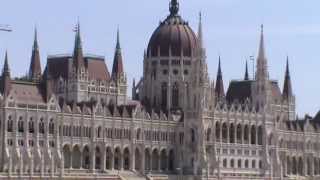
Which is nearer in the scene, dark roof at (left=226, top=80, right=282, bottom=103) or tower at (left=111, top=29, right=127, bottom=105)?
tower at (left=111, top=29, right=127, bottom=105)

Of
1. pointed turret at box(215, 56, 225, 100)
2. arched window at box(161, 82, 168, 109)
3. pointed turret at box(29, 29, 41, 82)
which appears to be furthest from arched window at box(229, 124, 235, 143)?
pointed turret at box(29, 29, 41, 82)

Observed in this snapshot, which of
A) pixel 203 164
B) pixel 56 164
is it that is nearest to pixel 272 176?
pixel 203 164

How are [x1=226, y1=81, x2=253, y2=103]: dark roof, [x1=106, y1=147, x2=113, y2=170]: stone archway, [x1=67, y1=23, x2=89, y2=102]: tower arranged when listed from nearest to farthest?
[x1=106, y1=147, x2=113, y2=170]: stone archway → [x1=67, y1=23, x2=89, y2=102]: tower → [x1=226, y1=81, x2=253, y2=103]: dark roof

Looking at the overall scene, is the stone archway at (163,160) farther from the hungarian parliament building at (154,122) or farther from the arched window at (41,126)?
the arched window at (41,126)

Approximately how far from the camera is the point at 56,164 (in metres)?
144

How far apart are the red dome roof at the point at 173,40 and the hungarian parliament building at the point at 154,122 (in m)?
0.17

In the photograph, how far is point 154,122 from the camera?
164 meters

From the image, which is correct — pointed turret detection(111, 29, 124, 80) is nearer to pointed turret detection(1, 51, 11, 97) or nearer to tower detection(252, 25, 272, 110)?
tower detection(252, 25, 272, 110)

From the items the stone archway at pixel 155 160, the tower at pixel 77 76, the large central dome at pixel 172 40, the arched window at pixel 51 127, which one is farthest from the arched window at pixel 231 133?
the arched window at pixel 51 127

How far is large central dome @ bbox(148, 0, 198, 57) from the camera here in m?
179

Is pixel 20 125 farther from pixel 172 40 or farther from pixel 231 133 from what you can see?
pixel 172 40

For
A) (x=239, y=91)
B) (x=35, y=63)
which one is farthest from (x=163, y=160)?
(x=239, y=91)

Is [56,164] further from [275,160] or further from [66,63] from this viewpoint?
[275,160]

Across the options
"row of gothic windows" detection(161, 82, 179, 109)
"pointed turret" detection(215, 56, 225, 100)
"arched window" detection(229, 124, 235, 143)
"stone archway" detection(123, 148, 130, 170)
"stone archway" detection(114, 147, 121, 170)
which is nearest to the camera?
"stone archway" detection(114, 147, 121, 170)
